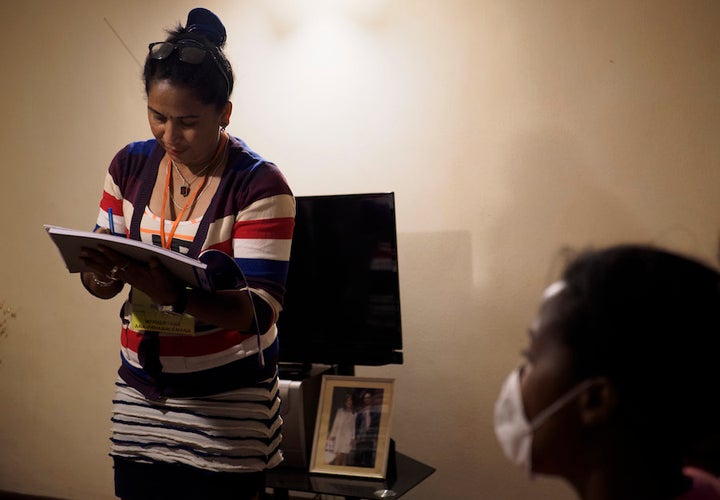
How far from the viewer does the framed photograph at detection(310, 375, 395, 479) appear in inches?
81.4

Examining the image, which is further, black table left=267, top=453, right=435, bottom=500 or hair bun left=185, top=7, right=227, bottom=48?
black table left=267, top=453, right=435, bottom=500

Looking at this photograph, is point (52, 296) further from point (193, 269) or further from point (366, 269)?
point (193, 269)

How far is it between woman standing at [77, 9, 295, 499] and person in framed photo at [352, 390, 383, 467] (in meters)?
0.67

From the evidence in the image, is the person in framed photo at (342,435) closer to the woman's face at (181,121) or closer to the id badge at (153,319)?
the id badge at (153,319)

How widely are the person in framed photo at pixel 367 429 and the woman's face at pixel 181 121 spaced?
103cm

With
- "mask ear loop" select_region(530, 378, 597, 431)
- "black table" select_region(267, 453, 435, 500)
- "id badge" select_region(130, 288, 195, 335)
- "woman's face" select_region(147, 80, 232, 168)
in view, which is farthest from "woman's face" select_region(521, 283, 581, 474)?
"black table" select_region(267, 453, 435, 500)

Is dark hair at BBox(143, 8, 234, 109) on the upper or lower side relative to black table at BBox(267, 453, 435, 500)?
upper

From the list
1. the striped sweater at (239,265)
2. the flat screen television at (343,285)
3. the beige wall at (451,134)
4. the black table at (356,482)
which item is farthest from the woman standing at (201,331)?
the beige wall at (451,134)

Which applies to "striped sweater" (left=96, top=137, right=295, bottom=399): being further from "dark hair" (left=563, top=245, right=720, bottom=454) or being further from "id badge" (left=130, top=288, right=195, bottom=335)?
"dark hair" (left=563, top=245, right=720, bottom=454)

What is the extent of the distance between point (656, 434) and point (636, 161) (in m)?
1.52

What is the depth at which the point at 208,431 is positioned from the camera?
139 cm

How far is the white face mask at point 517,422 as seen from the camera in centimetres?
82

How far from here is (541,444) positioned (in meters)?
0.83

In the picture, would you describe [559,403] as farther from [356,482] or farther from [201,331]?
[356,482]
